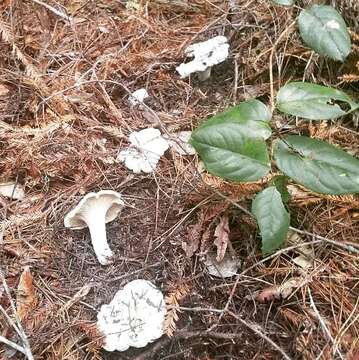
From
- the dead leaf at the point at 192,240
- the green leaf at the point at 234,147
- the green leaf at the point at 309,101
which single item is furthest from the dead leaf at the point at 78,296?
the green leaf at the point at 309,101

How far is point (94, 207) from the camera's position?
1.95m

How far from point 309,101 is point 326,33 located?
1.12ft

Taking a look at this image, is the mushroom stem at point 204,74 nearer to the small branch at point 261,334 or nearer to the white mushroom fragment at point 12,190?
the white mushroom fragment at point 12,190

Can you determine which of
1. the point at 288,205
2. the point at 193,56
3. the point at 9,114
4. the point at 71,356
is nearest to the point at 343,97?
the point at 288,205

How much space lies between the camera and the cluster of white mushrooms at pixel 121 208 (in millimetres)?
1737

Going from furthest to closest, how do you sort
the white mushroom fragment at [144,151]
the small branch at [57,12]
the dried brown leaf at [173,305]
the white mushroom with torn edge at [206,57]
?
the small branch at [57,12] < the white mushroom with torn edge at [206,57] < the white mushroom fragment at [144,151] < the dried brown leaf at [173,305]

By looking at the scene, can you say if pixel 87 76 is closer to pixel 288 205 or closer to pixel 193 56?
pixel 193 56

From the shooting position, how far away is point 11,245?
1996 mm

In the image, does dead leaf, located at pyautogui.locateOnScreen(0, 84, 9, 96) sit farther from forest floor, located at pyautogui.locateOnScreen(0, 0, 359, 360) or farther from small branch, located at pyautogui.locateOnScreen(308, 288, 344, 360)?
small branch, located at pyautogui.locateOnScreen(308, 288, 344, 360)

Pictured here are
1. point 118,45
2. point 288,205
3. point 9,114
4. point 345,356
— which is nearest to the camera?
point 345,356

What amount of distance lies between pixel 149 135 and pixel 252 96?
1.49 ft

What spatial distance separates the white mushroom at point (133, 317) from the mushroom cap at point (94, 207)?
0.30 metres

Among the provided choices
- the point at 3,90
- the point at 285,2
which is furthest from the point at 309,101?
the point at 3,90

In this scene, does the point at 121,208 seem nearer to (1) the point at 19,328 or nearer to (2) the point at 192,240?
(2) the point at 192,240
